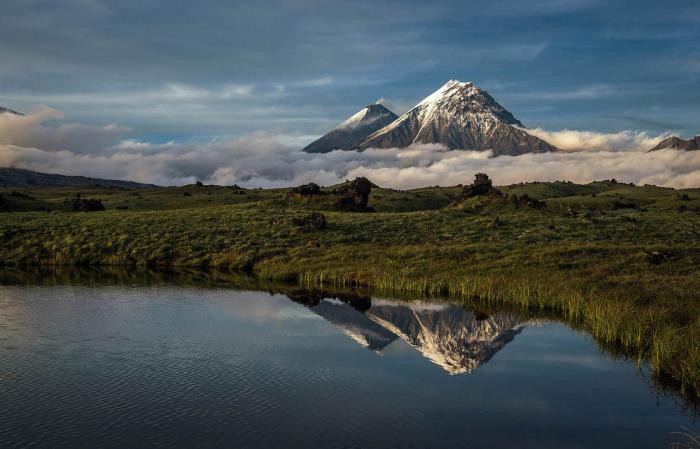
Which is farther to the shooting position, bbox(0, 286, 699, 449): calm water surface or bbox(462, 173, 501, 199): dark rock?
bbox(462, 173, 501, 199): dark rock

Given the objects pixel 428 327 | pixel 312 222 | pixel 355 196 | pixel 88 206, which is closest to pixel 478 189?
pixel 355 196

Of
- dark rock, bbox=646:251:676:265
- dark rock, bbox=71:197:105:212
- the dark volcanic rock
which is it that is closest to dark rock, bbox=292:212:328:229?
the dark volcanic rock

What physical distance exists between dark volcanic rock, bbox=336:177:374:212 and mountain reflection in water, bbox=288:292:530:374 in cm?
5938

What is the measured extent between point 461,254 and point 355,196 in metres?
52.4

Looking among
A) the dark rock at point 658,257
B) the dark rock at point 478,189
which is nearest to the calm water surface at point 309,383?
the dark rock at point 658,257

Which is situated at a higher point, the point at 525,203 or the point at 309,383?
the point at 525,203

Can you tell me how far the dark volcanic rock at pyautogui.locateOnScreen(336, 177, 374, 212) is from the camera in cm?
10406

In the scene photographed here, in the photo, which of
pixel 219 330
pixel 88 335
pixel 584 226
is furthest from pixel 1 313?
pixel 584 226

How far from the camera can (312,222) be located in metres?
74.7

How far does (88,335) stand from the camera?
30031 millimetres

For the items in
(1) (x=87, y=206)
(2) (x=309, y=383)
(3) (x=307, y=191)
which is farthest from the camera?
(3) (x=307, y=191)

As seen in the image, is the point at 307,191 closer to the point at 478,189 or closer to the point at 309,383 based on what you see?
the point at 478,189

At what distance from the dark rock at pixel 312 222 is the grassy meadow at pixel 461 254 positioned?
63 cm

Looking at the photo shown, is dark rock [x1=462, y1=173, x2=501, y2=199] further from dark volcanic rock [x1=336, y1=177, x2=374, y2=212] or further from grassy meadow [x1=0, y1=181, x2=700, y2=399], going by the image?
dark volcanic rock [x1=336, y1=177, x2=374, y2=212]
